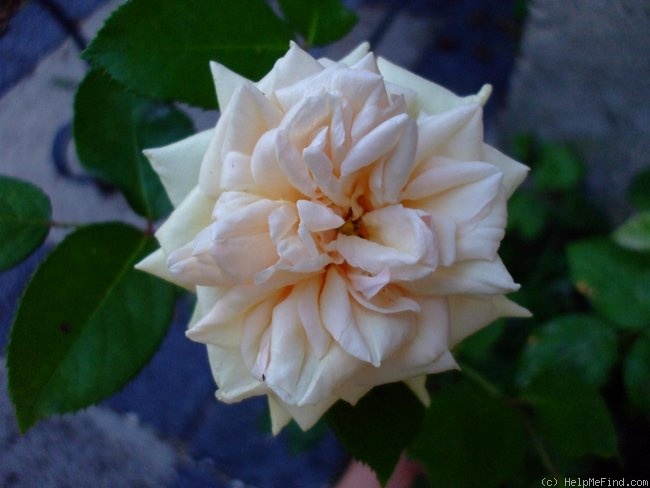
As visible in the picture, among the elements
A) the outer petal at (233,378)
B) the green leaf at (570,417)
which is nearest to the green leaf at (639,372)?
the green leaf at (570,417)

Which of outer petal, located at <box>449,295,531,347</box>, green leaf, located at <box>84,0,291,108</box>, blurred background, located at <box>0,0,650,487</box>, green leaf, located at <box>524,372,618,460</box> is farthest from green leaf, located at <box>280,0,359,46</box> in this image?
green leaf, located at <box>524,372,618,460</box>

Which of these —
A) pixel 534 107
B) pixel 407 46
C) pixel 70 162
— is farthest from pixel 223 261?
pixel 407 46

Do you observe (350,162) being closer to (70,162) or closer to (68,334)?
(68,334)

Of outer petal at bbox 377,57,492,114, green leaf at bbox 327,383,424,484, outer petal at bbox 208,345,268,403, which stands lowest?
green leaf at bbox 327,383,424,484

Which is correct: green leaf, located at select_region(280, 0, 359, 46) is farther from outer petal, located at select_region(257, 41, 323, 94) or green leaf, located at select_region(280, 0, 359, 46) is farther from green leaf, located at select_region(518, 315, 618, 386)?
green leaf, located at select_region(518, 315, 618, 386)

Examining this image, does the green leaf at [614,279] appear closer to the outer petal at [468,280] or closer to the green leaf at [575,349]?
the green leaf at [575,349]

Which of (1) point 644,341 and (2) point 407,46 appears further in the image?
(2) point 407,46
